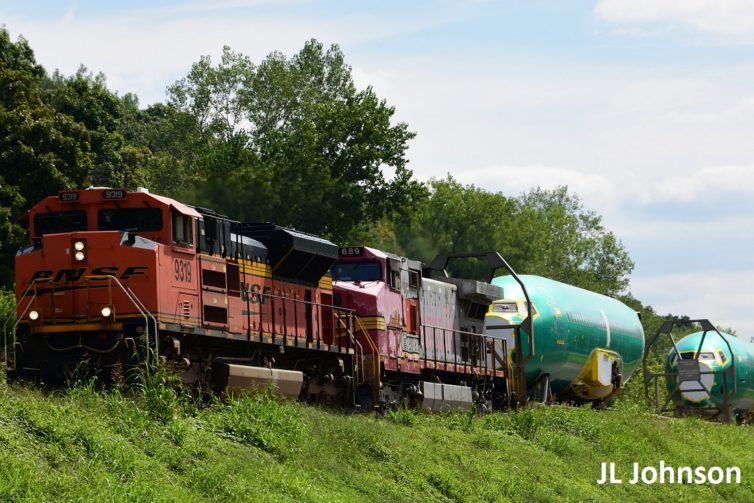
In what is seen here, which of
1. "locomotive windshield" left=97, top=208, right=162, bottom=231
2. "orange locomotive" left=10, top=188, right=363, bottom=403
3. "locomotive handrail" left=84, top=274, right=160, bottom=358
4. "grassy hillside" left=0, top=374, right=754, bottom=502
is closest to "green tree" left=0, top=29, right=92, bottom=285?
"orange locomotive" left=10, top=188, right=363, bottom=403

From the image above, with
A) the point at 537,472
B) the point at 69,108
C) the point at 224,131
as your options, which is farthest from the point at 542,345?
the point at 224,131

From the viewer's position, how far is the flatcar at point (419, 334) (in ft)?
87.4

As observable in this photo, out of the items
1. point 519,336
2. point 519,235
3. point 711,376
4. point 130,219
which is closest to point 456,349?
point 519,336

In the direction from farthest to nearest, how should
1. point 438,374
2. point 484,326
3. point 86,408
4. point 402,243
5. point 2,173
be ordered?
1. point 402,243
2. point 2,173
3. point 484,326
4. point 438,374
5. point 86,408

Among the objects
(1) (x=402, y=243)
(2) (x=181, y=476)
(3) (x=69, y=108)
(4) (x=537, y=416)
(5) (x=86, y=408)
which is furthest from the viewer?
(1) (x=402, y=243)

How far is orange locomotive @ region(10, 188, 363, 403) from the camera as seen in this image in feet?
64.5

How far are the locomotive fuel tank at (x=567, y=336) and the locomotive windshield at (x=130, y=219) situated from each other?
1382 centimetres

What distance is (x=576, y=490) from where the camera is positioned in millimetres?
21250

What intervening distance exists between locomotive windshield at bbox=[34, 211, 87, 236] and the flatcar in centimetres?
721

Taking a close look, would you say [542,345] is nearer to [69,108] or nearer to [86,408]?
[86,408]

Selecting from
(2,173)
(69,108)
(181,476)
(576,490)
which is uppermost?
(69,108)

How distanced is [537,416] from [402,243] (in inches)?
1160

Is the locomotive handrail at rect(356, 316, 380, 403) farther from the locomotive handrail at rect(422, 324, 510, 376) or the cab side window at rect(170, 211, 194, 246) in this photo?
the cab side window at rect(170, 211, 194, 246)

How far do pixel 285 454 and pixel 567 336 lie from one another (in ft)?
64.5
